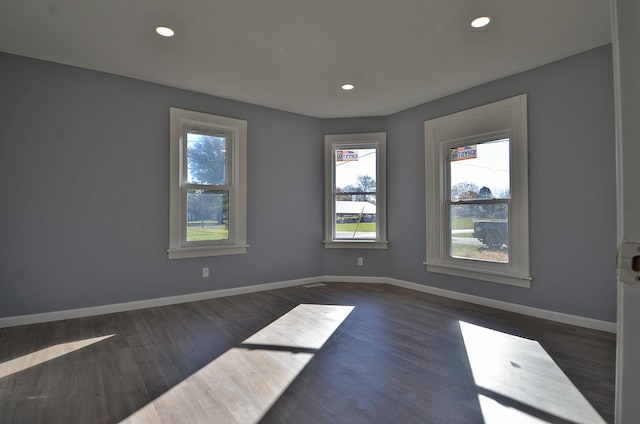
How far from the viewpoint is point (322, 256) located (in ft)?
18.5

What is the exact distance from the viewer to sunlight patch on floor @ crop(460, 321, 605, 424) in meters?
1.94

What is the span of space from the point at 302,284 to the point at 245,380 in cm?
303

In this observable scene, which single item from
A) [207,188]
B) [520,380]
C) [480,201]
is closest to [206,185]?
[207,188]

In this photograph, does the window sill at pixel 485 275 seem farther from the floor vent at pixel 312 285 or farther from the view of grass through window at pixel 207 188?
the view of grass through window at pixel 207 188

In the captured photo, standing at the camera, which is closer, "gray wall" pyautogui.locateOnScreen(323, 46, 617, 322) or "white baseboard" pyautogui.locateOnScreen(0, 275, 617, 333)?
"gray wall" pyautogui.locateOnScreen(323, 46, 617, 322)

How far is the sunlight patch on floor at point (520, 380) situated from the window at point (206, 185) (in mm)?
3194

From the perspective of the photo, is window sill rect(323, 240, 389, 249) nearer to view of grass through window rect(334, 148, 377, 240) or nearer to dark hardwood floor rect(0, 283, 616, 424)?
view of grass through window rect(334, 148, 377, 240)

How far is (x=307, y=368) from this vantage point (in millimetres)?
2488

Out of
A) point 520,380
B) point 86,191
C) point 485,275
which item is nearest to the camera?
point 520,380

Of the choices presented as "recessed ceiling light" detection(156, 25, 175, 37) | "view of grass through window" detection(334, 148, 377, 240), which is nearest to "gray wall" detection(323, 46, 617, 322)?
"view of grass through window" detection(334, 148, 377, 240)

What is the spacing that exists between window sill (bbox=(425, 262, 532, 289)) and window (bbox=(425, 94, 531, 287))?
1cm

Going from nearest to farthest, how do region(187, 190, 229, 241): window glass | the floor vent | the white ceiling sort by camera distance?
the white ceiling, region(187, 190, 229, 241): window glass, the floor vent

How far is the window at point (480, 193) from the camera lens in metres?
3.88

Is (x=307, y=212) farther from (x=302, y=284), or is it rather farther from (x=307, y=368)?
(x=307, y=368)
